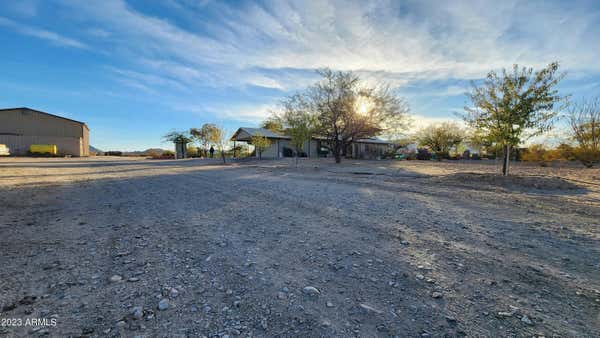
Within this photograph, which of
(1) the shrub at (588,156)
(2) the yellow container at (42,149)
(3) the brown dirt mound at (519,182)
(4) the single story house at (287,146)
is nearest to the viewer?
(3) the brown dirt mound at (519,182)

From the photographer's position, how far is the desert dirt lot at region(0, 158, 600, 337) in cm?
160

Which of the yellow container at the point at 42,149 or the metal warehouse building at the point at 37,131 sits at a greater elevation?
the metal warehouse building at the point at 37,131

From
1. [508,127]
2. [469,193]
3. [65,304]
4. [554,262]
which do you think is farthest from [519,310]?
[508,127]

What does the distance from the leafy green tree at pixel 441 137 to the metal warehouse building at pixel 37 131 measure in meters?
50.4

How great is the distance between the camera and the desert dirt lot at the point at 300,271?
5.24 ft

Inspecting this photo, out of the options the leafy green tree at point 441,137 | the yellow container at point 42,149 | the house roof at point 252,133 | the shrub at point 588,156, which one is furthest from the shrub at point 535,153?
the yellow container at point 42,149

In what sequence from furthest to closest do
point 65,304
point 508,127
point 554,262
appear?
point 508,127, point 554,262, point 65,304

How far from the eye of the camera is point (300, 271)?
2.29 meters

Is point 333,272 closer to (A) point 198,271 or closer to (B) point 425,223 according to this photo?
(A) point 198,271

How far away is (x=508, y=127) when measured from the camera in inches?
362

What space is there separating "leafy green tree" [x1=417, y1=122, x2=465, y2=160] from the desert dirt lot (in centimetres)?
3278

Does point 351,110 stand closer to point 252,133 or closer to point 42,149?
point 252,133

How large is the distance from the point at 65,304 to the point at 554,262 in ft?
14.7

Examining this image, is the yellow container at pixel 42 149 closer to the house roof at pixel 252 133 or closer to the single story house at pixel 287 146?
the single story house at pixel 287 146
